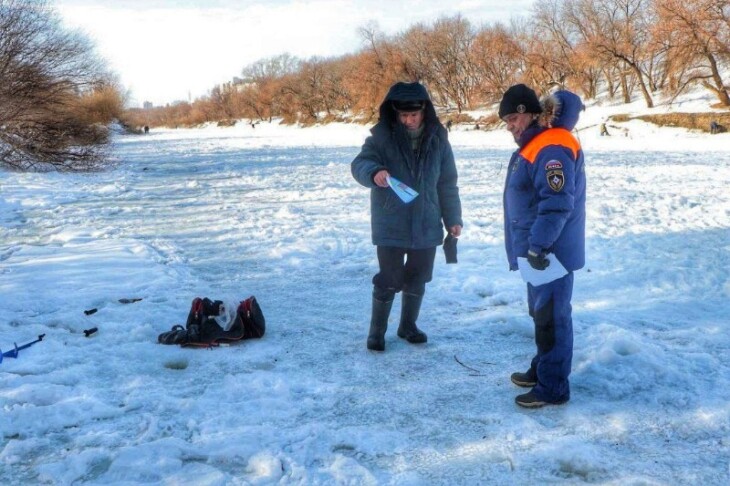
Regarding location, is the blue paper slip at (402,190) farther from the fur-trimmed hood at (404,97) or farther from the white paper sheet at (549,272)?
the white paper sheet at (549,272)

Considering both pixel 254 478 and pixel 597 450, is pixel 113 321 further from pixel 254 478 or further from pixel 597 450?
pixel 597 450

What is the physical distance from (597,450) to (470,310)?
2233mm

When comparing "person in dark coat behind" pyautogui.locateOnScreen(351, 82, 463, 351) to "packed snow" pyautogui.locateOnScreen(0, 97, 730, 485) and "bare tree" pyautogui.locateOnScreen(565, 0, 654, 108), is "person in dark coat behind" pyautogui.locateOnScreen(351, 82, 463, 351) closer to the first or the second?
"packed snow" pyautogui.locateOnScreen(0, 97, 730, 485)

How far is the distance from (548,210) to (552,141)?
37cm

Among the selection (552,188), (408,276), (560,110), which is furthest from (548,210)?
(408,276)

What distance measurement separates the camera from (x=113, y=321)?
15.5ft

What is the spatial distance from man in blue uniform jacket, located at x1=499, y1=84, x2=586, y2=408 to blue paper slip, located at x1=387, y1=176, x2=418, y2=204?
0.66m

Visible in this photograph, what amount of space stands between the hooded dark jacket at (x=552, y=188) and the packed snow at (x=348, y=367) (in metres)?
0.93

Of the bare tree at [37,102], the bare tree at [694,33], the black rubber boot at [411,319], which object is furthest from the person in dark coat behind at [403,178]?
the bare tree at [694,33]

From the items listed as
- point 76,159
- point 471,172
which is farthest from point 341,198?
point 76,159

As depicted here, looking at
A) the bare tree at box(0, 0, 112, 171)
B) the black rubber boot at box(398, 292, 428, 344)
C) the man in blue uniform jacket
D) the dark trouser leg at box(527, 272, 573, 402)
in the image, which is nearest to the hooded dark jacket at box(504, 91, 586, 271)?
the man in blue uniform jacket

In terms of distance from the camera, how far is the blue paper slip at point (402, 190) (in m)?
3.71

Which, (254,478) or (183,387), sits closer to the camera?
(254,478)

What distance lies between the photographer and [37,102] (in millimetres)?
19031
